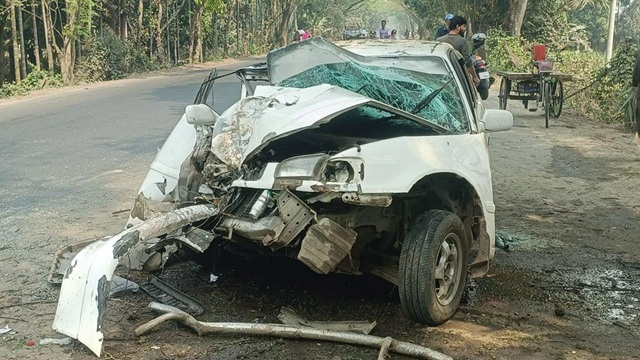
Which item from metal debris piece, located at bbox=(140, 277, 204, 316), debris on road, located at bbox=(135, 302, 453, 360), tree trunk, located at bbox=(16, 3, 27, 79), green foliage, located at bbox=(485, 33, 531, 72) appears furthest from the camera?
green foliage, located at bbox=(485, 33, 531, 72)

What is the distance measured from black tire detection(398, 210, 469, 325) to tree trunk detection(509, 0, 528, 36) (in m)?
26.2

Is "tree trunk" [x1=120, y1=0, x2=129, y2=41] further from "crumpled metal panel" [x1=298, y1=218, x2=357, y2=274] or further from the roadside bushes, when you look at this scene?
"crumpled metal panel" [x1=298, y1=218, x2=357, y2=274]

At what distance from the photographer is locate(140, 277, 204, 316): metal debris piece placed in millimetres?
4566

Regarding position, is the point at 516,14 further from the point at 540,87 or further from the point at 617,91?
the point at 540,87

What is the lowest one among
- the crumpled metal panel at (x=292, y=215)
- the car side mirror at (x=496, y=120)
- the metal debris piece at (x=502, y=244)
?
the metal debris piece at (x=502, y=244)

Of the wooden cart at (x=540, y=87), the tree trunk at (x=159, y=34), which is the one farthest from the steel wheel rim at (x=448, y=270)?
the tree trunk at (x=159, y=34)

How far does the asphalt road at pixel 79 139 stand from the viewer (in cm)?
818

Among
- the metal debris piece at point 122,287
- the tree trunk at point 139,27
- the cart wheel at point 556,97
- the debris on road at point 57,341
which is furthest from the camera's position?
the tree trunk at point 139,27

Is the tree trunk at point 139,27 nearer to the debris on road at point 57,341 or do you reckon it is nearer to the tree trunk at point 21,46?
the tree trunk at point 21,46

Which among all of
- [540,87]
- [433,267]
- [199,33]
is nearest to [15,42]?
[540,87]

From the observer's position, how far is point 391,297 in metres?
4.93

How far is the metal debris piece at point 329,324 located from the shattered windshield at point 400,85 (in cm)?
166

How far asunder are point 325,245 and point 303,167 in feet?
1.51

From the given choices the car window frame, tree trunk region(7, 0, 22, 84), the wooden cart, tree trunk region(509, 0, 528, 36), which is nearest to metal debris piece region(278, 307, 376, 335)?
the car window frame
